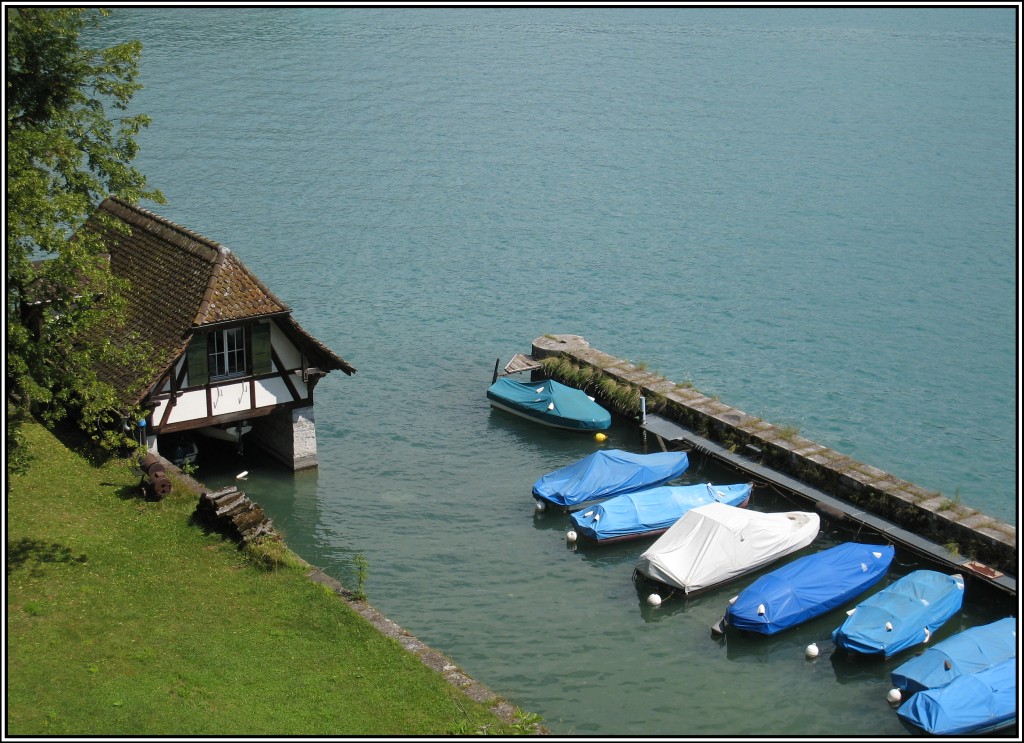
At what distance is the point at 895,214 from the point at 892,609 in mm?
46324

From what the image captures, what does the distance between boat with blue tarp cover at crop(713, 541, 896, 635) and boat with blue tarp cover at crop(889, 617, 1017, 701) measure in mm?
3014

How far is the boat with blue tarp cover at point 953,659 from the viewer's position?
24.0 m

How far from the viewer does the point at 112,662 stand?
73.2 ft

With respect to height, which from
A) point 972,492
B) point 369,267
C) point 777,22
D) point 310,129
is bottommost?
→ point 972,492

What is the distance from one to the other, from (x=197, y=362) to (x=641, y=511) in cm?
1314

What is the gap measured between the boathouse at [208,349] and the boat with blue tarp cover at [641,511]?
8642mm

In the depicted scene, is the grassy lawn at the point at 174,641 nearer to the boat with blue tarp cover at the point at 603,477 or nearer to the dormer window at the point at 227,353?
the dormer window at the point at 227,353

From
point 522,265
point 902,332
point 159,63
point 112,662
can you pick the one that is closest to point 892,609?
point 112,662

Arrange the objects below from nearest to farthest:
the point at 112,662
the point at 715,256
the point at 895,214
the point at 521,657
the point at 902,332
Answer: the point at 112,662, the point at 521,657, the point at 902,332, the point at 715,256, the point at 895,214

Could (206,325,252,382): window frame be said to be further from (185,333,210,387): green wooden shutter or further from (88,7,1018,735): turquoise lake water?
(88,7,1018,735): turquoise lake water

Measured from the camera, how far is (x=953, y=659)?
2414 centimetres

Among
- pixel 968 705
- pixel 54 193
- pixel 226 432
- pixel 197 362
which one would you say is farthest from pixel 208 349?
pixel 968 705

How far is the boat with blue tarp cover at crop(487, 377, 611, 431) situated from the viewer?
38.8 m

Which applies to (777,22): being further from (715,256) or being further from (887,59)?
(715,256)
